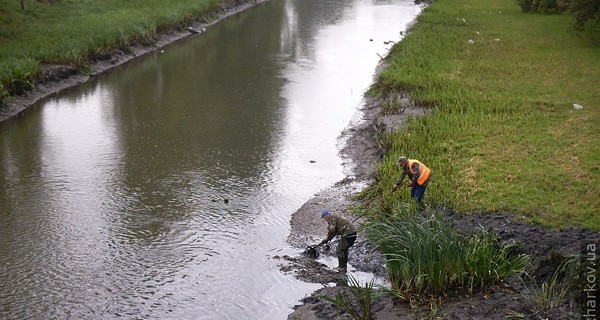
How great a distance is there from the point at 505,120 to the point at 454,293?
11.0 metres

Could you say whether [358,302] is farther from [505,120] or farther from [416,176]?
[505,120]

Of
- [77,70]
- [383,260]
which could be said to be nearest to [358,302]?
Result: [383,260]

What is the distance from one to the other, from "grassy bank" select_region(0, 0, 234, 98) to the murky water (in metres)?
1.38

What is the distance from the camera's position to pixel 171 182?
19.0 meters

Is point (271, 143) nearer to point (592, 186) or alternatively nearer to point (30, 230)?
point (30, 230)

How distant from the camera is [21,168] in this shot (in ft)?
65.7

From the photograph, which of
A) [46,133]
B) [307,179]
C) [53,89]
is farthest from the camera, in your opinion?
[53,89]

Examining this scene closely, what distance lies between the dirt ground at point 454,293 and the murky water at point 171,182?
1.47 feet

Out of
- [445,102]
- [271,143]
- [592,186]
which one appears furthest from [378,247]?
[445,102]

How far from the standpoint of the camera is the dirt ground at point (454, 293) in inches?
433

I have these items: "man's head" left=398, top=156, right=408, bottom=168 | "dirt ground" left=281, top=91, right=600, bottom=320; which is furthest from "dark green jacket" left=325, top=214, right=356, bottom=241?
"man's head" left=398, top=156, right=408, bottom=168

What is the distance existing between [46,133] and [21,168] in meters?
3.65

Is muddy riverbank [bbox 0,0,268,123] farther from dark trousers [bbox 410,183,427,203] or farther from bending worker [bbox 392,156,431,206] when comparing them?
dark trousers [bbox 410,183,427,203]

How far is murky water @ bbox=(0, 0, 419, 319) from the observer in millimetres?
13461
